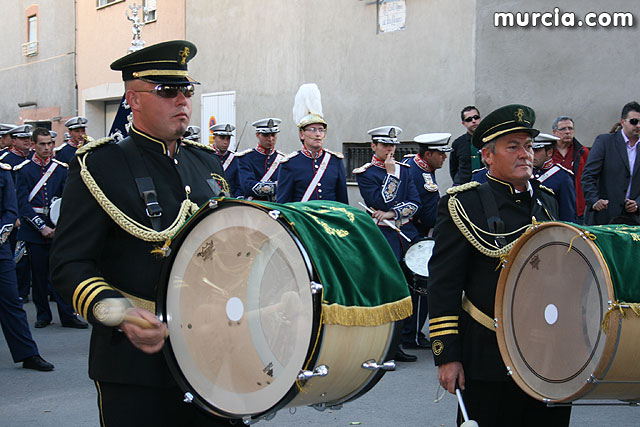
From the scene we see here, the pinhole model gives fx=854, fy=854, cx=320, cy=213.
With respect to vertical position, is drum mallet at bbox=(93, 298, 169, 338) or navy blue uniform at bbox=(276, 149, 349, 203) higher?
navy blue uniform at bbox=(276, 149, 349, 203)

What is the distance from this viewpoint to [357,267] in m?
2.91

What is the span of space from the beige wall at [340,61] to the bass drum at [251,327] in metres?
10.3

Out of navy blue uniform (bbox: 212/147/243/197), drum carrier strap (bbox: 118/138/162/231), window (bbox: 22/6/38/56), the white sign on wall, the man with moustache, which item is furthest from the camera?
window (bbox: 22/6/38/56)

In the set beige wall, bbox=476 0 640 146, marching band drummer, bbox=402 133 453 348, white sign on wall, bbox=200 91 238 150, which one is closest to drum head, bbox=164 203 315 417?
marching band drummer, bbox=402 133 453 348

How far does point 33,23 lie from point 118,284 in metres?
24.8

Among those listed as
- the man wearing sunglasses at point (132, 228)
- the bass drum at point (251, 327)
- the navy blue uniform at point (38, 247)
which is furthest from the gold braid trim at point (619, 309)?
the navy blue uniform at point (38, 247)

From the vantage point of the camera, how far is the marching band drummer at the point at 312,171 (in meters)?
8.26

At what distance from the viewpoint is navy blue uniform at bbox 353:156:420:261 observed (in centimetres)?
820

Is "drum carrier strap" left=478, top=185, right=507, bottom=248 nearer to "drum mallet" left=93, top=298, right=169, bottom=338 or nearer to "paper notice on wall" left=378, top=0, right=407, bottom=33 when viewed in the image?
"drum mallet" left=93, top=298, right=169, bottom=338

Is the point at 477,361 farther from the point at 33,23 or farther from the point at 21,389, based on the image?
the point at 33,23

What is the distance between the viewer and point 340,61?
49.0 ft

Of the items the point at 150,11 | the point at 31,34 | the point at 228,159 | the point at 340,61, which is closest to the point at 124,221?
the point at 228,159

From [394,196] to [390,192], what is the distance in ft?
0.18

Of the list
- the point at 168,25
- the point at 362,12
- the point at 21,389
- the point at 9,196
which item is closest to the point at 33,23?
the point at 168,25
